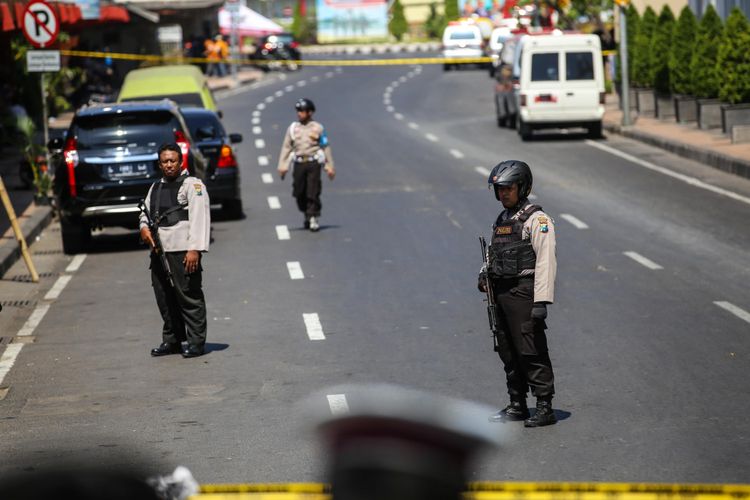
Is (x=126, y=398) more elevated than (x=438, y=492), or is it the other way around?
(x=438, y=492)

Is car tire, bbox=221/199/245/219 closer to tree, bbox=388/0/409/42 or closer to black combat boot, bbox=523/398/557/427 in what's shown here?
black combat boot, bbox=523/398/557/427

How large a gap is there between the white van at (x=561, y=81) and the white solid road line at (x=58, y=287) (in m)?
17.8

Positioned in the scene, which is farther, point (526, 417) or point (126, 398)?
point (126, 398)

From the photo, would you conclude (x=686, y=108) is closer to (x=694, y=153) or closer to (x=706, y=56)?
(x=706, y=56)

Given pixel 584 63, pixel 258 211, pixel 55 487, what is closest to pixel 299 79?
pixel 584 63

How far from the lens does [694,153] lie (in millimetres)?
27391

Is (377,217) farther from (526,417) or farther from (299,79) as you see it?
(299,79)

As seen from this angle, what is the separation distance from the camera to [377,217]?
20812 mm

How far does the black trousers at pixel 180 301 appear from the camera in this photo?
37.5ft

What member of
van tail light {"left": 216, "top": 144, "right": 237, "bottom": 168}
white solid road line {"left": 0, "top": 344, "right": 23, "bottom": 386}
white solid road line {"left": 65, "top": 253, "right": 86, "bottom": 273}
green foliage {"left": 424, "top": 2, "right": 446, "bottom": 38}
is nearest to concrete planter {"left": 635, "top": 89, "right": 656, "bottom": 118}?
van tail light {"left": 216, "top": 144, "right": 237, "bottom": 168}

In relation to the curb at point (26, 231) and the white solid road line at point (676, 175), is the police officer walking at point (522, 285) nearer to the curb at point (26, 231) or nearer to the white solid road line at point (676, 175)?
the curb at point (26, 231)

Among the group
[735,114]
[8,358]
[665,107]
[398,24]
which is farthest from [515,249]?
[398,24]

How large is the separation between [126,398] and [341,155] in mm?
21320

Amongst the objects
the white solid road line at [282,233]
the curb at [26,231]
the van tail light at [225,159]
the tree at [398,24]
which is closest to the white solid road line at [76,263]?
the curb at [26,231]
